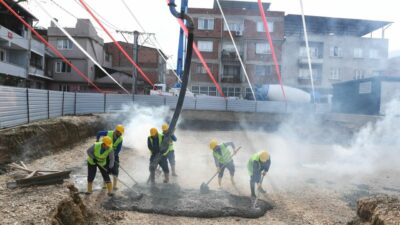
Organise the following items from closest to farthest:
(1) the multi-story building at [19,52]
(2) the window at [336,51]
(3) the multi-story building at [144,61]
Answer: (1) the multi-story building at [19,52] → (2) the window at [336,51] → (3) the multi-story building at [144,61]

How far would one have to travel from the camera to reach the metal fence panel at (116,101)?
71.8 feet

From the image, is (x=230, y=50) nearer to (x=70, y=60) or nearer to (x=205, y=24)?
(x=205, y=24)

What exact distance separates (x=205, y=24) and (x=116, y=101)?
65.0 feet

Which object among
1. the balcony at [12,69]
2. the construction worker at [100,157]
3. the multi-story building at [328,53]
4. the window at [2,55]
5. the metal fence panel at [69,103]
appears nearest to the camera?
the construction worker at [100,157]

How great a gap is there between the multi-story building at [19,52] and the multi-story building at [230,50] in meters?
16.0

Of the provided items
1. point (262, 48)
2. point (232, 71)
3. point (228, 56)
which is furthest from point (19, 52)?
point (262, 48)

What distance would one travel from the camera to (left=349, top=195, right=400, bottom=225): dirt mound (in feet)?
20.0

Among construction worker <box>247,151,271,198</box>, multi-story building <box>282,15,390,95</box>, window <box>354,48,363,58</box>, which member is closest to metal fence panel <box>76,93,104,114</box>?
construction worker <box>247,151,271,198</box>

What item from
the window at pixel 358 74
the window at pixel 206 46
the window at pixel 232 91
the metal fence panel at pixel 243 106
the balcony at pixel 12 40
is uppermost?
the window at pixel 206 46

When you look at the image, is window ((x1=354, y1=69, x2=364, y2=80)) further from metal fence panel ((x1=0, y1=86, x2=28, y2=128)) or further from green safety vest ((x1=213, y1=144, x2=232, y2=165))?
metal fence panel ((x1=0, y1=86, x2=28, y2=128))

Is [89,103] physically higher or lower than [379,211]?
higher

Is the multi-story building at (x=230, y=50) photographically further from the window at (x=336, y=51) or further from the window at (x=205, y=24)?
the window at (x=336, y=51)

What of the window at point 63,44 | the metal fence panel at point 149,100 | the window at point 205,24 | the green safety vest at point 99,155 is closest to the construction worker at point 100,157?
the green safety vest at point 99,155

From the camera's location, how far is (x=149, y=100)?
24578mm
